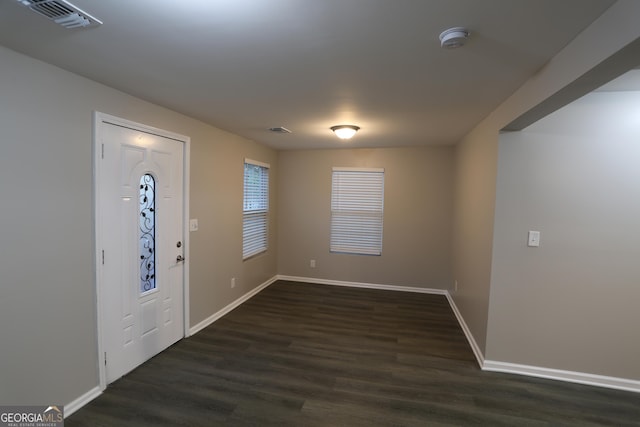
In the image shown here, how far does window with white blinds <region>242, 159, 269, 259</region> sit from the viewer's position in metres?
4.45

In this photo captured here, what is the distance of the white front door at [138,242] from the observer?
7.64ft

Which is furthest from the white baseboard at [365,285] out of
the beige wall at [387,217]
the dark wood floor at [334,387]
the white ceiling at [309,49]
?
the white ceiling at [309,49]

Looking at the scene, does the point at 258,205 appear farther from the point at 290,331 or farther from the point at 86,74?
the point at 86,74

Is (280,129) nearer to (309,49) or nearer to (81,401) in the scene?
(309,49)

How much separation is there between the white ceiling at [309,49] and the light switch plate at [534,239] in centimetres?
118

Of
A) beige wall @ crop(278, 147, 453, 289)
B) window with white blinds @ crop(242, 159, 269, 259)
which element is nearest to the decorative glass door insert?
window with white blinds @ crop(242, 159, 269, 259)

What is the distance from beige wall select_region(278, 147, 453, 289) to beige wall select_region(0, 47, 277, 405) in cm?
305

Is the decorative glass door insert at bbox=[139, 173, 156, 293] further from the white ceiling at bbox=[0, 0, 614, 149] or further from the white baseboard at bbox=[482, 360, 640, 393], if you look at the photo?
the white baseboard at bbox=[482, 360, 640, 393]

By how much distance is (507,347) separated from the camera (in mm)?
2668

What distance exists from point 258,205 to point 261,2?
12.4ft

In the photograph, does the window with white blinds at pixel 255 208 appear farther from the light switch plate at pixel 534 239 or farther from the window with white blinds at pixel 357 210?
the light switch plate at pixel 534 239

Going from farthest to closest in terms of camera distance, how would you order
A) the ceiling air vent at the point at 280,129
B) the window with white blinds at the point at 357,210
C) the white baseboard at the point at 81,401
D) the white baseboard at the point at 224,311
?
the window with white blinds at the point at 357,210 → the ceiling air vent at the point at 280,129 → the white baseboard at the point at 224,311 → the white baseboard at the point at 81,401

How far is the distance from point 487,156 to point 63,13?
10.7ft

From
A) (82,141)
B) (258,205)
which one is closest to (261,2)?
(82,141)
